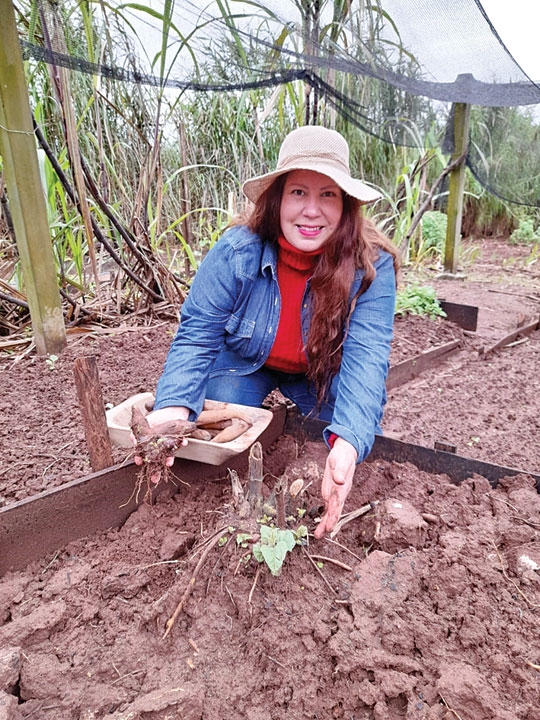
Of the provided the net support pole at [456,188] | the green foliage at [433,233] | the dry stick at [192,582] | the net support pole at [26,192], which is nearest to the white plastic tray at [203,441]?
the dry stick at [192,582]

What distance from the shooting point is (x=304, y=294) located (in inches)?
69.4

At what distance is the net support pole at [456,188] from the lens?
14.7 feet

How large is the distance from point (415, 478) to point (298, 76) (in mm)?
2541

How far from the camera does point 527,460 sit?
2059 mm

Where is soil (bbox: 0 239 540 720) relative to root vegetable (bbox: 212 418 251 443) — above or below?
below

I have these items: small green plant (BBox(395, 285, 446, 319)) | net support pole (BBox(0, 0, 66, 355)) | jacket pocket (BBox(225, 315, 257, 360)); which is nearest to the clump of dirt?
jacket pocket (BBox(225, 315, 257, 360))

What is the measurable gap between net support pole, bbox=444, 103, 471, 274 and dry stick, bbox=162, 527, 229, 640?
14.3ft

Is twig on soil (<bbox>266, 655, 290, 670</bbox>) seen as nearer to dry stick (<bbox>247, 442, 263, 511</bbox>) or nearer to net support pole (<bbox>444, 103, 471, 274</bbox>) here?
dry stick (<bbox>247, 442, 263, 511</bbox>)

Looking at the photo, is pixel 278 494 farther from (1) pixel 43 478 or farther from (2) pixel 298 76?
(2) pixel 298 76

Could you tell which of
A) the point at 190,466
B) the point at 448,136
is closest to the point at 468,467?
the point at 190,466

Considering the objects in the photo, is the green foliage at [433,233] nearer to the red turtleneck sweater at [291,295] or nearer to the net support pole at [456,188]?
the net support pole at [456,188]

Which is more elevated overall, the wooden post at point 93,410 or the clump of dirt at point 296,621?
the wooden post at point 93,410

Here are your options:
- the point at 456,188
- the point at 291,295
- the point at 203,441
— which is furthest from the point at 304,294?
the point at 456,188

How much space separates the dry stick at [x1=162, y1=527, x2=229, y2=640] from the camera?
3.78ft
